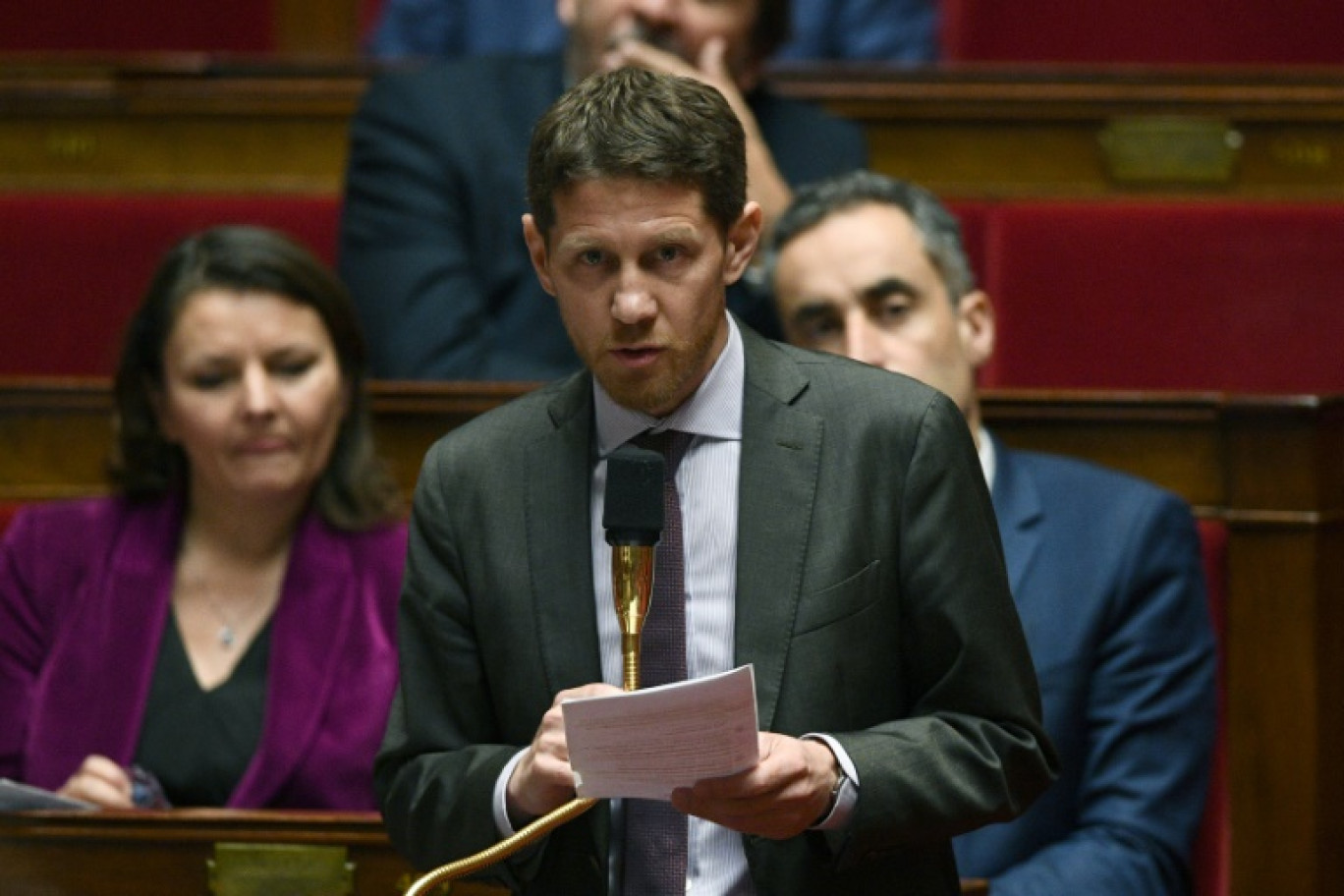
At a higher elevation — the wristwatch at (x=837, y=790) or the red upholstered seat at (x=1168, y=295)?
the red upholstered seat at (x=1168, y=295)

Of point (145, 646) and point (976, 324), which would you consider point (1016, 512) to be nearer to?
point (976, 324)

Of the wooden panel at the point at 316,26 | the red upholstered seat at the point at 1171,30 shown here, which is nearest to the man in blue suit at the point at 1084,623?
the red upholstered seat at the point at 1171,30

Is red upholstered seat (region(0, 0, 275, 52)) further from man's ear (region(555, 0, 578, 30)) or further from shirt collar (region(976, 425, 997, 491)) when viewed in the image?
shirt collar (region(976, 425, 997, 491))

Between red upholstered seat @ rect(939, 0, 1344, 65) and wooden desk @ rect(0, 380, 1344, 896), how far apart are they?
605 mm

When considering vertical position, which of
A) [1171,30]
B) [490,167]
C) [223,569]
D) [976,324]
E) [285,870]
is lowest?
[285,870]

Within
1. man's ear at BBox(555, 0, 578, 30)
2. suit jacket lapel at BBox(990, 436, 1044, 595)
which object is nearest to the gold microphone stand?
suit jacket lapel at BBox(990, 436, 1044, 595)

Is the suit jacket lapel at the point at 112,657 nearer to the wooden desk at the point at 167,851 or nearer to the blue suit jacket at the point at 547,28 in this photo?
the wooden desk at the point at 167,851

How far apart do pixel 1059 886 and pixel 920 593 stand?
294 mm

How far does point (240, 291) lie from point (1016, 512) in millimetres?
423

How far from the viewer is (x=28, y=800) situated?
2.80 ft

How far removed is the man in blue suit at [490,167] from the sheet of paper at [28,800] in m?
0.41

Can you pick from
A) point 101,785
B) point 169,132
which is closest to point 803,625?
point 101,785

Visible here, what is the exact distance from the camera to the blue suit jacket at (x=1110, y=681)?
88 cm

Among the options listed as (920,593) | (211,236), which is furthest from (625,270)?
(211,236)
